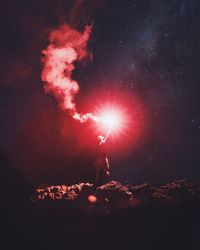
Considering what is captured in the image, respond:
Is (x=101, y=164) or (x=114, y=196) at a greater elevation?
(x=101, y=164)

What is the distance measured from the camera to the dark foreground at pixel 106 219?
7.16 meters

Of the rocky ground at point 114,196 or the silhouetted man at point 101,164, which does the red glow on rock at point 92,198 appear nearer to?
the rocky ground at point 114,196

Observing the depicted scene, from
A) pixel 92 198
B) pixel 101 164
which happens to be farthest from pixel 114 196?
pixel 101 164

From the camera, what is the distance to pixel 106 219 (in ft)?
24.5

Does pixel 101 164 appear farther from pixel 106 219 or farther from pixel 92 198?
pixel 106 219

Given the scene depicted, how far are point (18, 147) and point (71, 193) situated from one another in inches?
281

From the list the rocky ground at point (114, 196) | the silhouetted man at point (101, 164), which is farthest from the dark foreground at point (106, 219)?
the silhouetted man at point (101, 164)

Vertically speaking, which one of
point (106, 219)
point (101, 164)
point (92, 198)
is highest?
Result: point (101, 164)

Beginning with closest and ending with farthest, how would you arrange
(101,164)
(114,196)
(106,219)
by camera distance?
(106,219) → (114,196) → (101,164)

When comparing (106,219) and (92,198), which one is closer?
(106,219)

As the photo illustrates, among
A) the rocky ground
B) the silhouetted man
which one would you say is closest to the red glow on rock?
the rocky ground

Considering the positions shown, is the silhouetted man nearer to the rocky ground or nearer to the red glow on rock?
the rocky ground

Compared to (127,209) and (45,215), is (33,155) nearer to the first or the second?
(45,215)

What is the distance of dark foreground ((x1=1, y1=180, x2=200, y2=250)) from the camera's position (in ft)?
23.5
